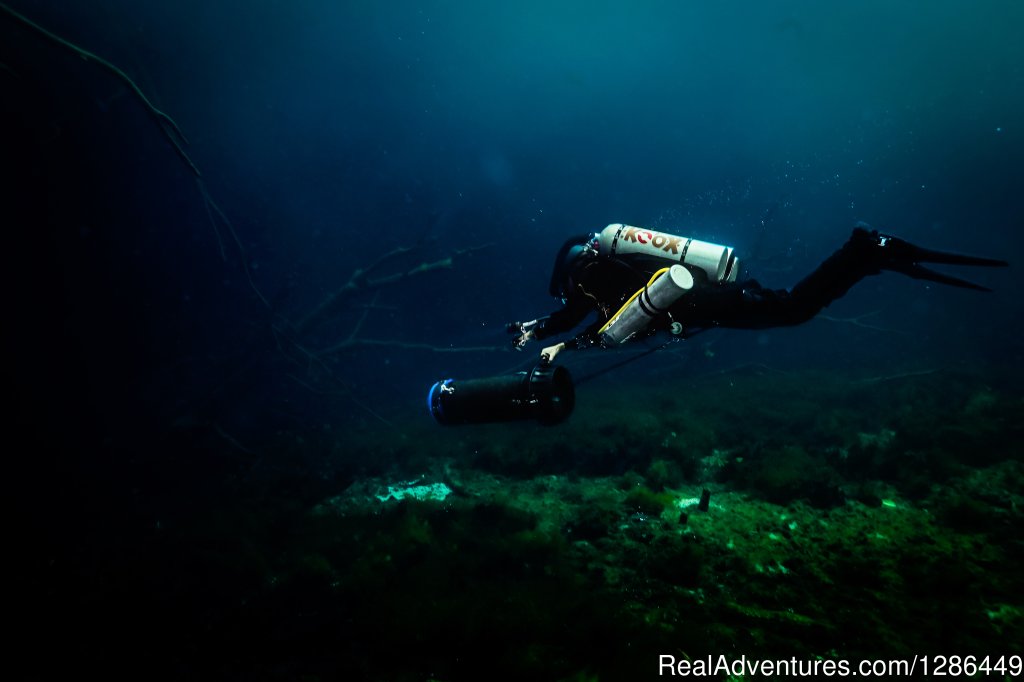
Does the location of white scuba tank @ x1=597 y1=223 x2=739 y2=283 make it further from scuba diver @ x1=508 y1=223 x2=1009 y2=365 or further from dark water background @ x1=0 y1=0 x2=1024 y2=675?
dark water background @ x1=0 y1=0 x2=1024 y2=675

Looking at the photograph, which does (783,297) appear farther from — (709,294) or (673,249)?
(673,249)

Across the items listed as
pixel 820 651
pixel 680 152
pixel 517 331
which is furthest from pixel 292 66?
pixel 680 152

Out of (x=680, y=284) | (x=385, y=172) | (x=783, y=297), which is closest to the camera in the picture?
(x=680, y=284)

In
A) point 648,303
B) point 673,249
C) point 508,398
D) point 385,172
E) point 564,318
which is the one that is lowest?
point 508,398

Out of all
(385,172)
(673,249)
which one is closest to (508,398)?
(673,249)

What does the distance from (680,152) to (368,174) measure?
162ft

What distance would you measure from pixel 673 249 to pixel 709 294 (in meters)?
0.57

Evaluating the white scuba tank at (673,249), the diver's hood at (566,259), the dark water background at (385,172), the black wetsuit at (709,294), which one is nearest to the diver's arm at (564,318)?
the black wetsuit at (709,294)

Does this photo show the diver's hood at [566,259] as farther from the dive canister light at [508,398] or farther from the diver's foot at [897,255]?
the diver's foot at [897,255]

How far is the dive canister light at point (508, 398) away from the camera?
3734 mm

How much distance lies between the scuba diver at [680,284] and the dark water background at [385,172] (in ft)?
7.67

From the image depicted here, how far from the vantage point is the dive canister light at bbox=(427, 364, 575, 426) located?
3.73 meters

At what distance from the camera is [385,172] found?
41781 millimetres

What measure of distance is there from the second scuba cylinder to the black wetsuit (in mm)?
239
